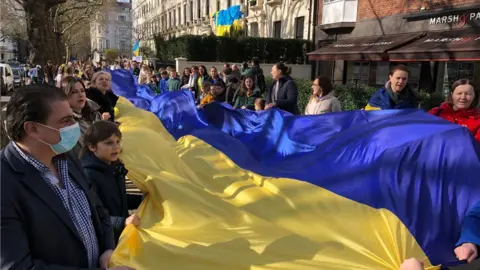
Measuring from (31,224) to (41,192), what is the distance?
0.12 meters

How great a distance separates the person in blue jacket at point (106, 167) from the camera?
2.58m

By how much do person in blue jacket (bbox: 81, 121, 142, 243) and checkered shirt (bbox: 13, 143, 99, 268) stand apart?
0.78 metres

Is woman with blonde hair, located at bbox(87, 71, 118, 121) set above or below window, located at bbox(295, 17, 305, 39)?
below

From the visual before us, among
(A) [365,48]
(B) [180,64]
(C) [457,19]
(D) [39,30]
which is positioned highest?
(C) [457,19]

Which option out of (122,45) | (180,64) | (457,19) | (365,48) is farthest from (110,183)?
(122,45)

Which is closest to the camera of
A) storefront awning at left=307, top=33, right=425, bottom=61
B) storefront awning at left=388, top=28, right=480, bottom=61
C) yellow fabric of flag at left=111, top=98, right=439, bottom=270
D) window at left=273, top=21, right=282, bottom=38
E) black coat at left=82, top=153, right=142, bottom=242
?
yellow fabric of flag at left=111, top=98, right=439, bottom=270

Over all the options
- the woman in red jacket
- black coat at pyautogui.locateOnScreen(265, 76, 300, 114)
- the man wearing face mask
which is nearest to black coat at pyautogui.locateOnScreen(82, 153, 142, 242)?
the man wearing face mask

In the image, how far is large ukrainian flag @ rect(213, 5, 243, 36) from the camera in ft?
92.3

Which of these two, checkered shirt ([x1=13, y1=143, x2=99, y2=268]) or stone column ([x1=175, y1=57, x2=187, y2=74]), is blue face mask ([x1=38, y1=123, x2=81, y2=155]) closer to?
checkered shirt ([x1=13, y1=143, x2=99, y2=268])

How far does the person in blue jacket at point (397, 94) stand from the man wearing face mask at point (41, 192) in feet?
12.4

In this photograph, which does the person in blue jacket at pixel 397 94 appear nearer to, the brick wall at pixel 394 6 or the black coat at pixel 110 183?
the black coat at pixel 110 183

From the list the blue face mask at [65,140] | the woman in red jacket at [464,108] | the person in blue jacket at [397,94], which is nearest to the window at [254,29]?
the person in blue jacket at [397,94]

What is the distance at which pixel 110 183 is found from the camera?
8.61 ft

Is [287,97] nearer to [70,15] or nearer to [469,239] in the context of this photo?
[469,239]
